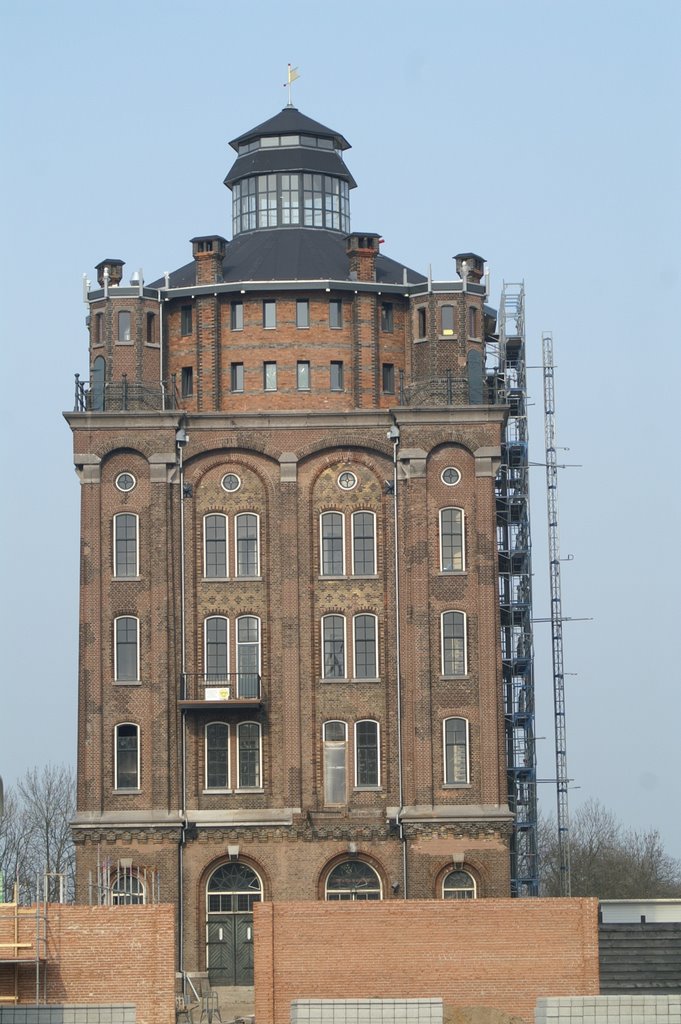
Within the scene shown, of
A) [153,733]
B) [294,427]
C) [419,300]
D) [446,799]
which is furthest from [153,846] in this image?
[419,300]

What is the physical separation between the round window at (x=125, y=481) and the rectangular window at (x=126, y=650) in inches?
176

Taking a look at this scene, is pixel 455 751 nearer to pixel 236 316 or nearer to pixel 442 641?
pixel 442 641

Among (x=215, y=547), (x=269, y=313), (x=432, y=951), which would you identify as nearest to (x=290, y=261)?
(x=269, y=313)

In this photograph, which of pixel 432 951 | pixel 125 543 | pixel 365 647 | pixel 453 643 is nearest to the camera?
pixel 432 951

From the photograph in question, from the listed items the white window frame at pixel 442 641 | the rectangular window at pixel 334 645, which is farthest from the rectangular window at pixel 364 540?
the white window frame at pixel 442 641

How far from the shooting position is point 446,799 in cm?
8356

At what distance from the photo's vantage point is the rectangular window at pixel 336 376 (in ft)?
289

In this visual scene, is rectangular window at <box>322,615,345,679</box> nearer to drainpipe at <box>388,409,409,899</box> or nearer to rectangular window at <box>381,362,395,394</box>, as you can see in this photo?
drainpipe at <box>388,409,409,899</box>

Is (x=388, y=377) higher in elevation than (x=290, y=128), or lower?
lower

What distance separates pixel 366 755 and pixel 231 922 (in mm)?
7216

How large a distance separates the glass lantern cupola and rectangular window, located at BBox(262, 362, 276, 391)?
25.8 feet

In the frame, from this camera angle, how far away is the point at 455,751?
8406 cm

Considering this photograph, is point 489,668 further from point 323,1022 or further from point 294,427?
point 323,1022

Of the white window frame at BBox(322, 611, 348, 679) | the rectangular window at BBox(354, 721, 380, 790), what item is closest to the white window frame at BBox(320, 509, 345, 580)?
the white window frame at BBox(322, 611, 348, 679)
